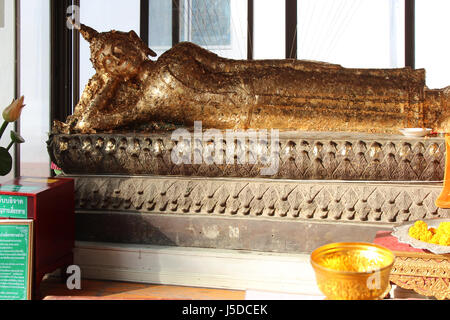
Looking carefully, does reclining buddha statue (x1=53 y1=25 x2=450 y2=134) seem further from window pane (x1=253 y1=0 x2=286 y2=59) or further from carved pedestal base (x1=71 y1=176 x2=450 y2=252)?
window pane (x1=253 y1=0 x2=286 y2=59)

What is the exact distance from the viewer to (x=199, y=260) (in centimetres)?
170

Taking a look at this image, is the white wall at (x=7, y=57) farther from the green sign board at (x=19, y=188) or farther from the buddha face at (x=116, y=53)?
the green sign board at (x=19, y=188)

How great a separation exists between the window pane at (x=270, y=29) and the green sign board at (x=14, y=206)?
6.75 feet

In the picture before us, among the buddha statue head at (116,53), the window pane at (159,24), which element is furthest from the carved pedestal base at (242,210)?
the window pane at (159,24)

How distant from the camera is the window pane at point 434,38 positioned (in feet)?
9.62

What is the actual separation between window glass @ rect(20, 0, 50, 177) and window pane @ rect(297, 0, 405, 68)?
1.64 m

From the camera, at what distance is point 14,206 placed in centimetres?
150

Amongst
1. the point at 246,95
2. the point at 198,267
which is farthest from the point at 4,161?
the point at 246,95

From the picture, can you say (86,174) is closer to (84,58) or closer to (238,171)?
(238,171)

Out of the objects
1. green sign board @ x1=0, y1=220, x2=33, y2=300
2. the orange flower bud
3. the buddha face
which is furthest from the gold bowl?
the buddha face

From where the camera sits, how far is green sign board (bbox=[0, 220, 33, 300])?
146 centimetres

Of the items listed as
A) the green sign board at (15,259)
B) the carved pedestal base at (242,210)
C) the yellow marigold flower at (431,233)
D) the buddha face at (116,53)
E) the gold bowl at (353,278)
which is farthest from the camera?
the buddha face at (116,53)

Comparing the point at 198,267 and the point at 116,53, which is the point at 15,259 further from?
the point at 116,53
